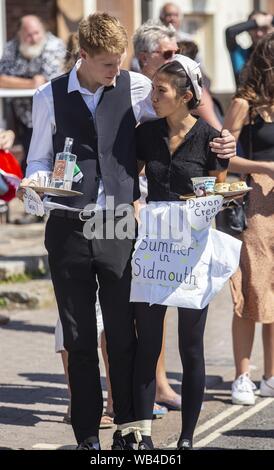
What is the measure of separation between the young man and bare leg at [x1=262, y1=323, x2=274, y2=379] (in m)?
1.61

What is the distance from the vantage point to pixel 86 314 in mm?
5309

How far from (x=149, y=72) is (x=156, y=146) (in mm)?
1216

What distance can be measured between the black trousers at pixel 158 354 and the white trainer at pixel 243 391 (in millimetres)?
1201

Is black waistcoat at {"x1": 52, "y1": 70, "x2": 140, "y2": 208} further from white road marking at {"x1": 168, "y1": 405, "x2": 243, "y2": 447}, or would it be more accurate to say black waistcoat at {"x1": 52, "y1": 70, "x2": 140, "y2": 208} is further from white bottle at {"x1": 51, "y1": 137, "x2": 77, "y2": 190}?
white road marking at {"x1": 168, "y1": 405, "x2": 243, "y2": 447}

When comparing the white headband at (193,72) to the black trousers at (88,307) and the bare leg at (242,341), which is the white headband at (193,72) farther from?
the bare leg at (242,341)

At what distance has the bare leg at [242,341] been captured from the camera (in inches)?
267

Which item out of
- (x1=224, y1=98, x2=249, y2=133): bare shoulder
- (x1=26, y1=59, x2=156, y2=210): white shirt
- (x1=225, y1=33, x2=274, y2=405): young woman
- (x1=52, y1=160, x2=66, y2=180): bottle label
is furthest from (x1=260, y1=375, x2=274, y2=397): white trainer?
(x1=52, y1=160, x2=66, y2=180): bottle label

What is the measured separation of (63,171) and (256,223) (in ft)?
6.07

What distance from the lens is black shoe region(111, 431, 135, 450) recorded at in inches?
213

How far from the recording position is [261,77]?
650 centimetres

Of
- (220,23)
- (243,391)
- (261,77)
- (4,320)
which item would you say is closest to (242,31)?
(4,320)

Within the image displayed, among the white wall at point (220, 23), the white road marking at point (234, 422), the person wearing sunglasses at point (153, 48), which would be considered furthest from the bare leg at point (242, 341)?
the white wall at point (220, 23)

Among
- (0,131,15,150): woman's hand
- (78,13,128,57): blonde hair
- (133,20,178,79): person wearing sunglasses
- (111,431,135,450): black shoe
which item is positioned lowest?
(111,431,135,450): black shoe

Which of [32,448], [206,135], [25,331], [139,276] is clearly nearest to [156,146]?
[206,135]
